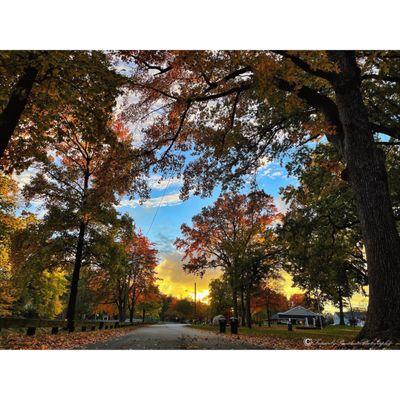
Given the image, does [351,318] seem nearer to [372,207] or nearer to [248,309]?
[372,207]

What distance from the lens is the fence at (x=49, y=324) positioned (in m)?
6.92

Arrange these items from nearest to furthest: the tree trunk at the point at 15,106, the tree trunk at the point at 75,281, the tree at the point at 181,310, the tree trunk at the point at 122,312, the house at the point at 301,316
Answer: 1. the tree trunk at the point at 15,106
2. the house at the point at 301,316
3. the tree at the point at 181,310
4. the tree trunk at the point at 122,312
5. the tree trunk at the point at 75,281

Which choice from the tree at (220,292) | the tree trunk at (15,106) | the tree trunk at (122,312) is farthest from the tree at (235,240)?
the tree trunk at (15,106)

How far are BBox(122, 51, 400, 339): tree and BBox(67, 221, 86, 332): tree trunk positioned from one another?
17.2 ft

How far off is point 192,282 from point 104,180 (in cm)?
314

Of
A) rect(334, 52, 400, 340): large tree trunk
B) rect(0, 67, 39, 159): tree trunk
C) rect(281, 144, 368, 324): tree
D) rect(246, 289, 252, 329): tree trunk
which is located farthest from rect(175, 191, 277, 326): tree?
rect(0, 67, 39, 159): tree trunk

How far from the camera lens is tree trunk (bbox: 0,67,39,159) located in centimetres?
599

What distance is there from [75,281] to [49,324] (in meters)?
2.46

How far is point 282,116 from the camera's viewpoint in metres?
8.66

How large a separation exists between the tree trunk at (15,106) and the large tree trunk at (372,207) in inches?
218

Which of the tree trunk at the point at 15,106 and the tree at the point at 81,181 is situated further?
the tree at the point at 81,181

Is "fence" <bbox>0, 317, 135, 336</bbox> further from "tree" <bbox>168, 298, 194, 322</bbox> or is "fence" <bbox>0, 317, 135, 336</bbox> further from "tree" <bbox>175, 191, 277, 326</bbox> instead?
"tree" <bbox>175, 191, 277, 326</bbox>


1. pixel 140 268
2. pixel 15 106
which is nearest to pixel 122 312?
pixel 140 268

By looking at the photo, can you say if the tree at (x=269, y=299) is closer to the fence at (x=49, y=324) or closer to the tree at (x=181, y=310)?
the tree at (x=181, y=310)
